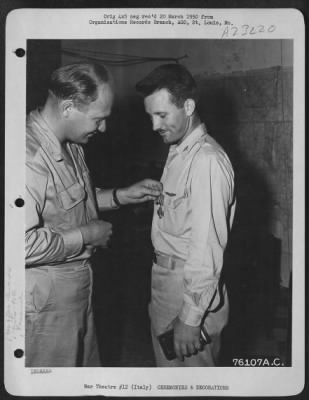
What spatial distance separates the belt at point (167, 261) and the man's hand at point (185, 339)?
0.09 meters

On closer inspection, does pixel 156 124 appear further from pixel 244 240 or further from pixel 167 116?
pixel 244 240

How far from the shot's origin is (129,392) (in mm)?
812

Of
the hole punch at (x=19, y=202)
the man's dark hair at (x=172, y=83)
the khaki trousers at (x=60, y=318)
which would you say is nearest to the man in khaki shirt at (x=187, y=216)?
the man's dark hair at (x=172, y=83)

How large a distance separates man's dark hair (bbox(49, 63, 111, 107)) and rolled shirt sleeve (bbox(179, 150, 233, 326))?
0.66ft

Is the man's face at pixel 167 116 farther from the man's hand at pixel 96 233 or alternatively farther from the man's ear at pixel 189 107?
the man's hand at pixel 96 233

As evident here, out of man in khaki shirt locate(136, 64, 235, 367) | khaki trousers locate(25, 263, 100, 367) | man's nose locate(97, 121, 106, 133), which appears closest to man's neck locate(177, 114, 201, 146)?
man in khaki shirt locate(136, 64, 235, 367)

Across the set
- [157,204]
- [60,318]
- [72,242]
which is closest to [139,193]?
[157,204]

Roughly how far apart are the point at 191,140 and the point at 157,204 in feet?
0.39

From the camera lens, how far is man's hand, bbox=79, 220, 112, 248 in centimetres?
79

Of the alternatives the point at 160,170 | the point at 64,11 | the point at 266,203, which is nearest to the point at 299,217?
the point at 266,203

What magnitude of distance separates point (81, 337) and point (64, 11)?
1.79 feet

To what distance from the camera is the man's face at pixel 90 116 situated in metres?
0.79

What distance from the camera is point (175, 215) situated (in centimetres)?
79

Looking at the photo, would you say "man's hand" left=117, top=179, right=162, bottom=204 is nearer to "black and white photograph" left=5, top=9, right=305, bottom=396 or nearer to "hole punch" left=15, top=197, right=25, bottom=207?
"black and white photograph" left=5, top=9, right=305, bottom=396
